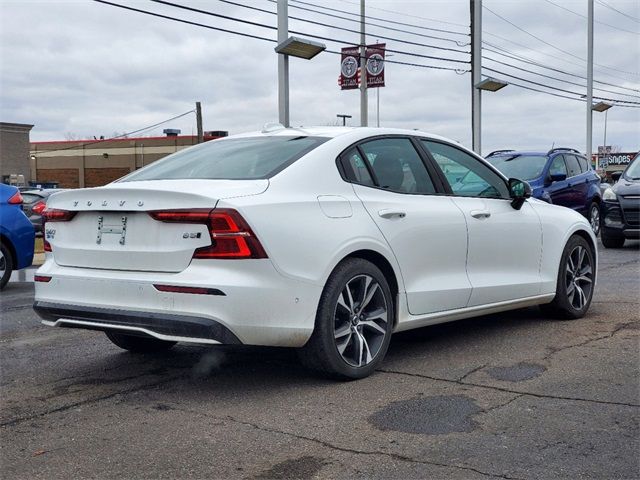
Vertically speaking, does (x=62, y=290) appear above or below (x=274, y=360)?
above

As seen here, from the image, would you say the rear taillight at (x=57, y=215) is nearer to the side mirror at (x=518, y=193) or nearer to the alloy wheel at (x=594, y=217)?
the side mirror at (x=518, y=193)

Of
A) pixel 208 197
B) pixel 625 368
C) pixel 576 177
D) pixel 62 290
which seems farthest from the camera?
pixel 576 177

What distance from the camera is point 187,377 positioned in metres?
5.34

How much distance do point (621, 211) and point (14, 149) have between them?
56362 mm

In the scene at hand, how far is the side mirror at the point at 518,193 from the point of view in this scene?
6.66 meters

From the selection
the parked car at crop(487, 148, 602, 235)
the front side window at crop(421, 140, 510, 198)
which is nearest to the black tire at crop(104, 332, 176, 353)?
the front side window at crop(421, 140, 510, 198)

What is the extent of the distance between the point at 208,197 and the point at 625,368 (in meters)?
2.86

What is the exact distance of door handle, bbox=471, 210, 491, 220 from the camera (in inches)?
244

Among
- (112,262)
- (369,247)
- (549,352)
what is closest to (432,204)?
(369,247)

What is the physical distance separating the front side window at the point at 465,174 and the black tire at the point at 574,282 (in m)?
0.96

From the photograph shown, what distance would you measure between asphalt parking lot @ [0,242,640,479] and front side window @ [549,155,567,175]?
9.67 meters

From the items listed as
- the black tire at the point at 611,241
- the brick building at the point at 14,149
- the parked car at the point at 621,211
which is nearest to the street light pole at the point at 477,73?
the parked car at the point at 621,211

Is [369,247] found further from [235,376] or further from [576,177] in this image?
[576,177]

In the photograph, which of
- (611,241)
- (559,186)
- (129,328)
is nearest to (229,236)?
(129,328)
